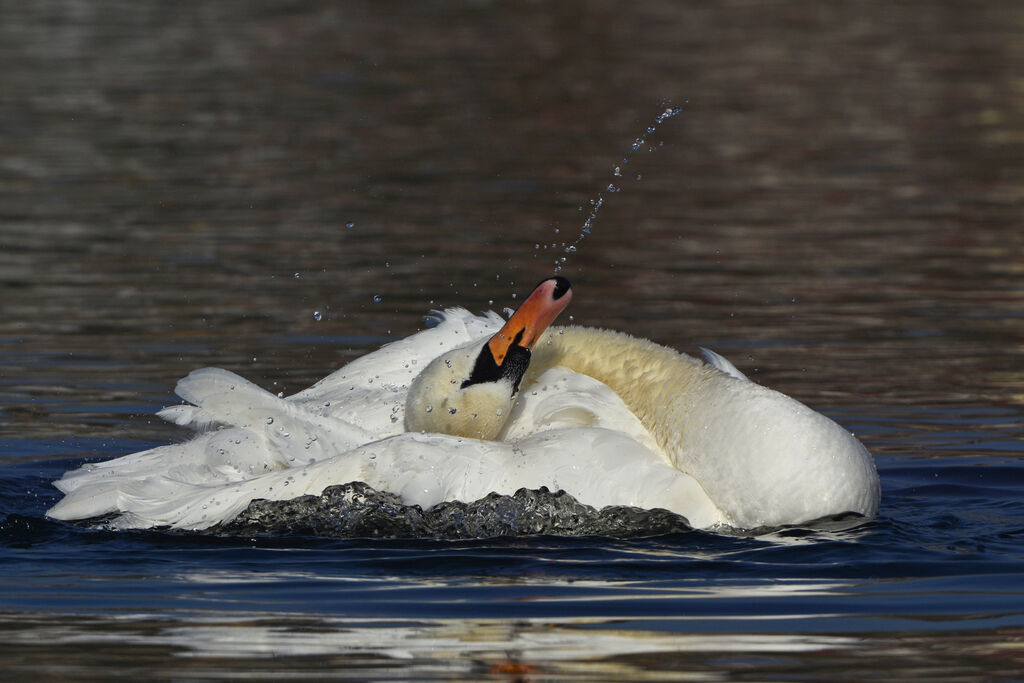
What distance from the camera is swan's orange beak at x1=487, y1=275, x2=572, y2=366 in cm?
775

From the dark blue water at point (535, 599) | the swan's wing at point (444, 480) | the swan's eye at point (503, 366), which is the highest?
the swan's eye at point (503, 366)

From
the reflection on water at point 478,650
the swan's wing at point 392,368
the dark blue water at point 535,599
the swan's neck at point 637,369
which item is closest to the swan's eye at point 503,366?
the swan's neck at point 637,369

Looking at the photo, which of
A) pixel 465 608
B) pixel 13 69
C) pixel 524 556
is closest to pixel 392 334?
pixel 524 556

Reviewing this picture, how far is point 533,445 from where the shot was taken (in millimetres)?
7625

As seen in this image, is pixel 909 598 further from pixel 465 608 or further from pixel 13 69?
pixel 13 69

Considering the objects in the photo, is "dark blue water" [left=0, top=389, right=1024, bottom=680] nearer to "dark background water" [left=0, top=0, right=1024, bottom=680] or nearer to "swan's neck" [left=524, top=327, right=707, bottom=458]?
"dark background water" [left=0, top=0, right=1024, bottom=680]

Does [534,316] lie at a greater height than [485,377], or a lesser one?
greater

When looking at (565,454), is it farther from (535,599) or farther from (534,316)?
(535,599)

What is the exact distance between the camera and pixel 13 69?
32.1 metres

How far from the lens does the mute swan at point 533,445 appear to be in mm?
7523

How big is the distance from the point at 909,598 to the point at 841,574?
1.37 ft

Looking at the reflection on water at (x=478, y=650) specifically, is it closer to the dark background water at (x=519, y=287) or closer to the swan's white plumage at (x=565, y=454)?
the dark background water at (x=519, y=287)

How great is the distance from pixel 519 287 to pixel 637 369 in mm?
6115

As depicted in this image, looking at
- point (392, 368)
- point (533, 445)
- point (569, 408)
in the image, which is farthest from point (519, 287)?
point (533, 445)
